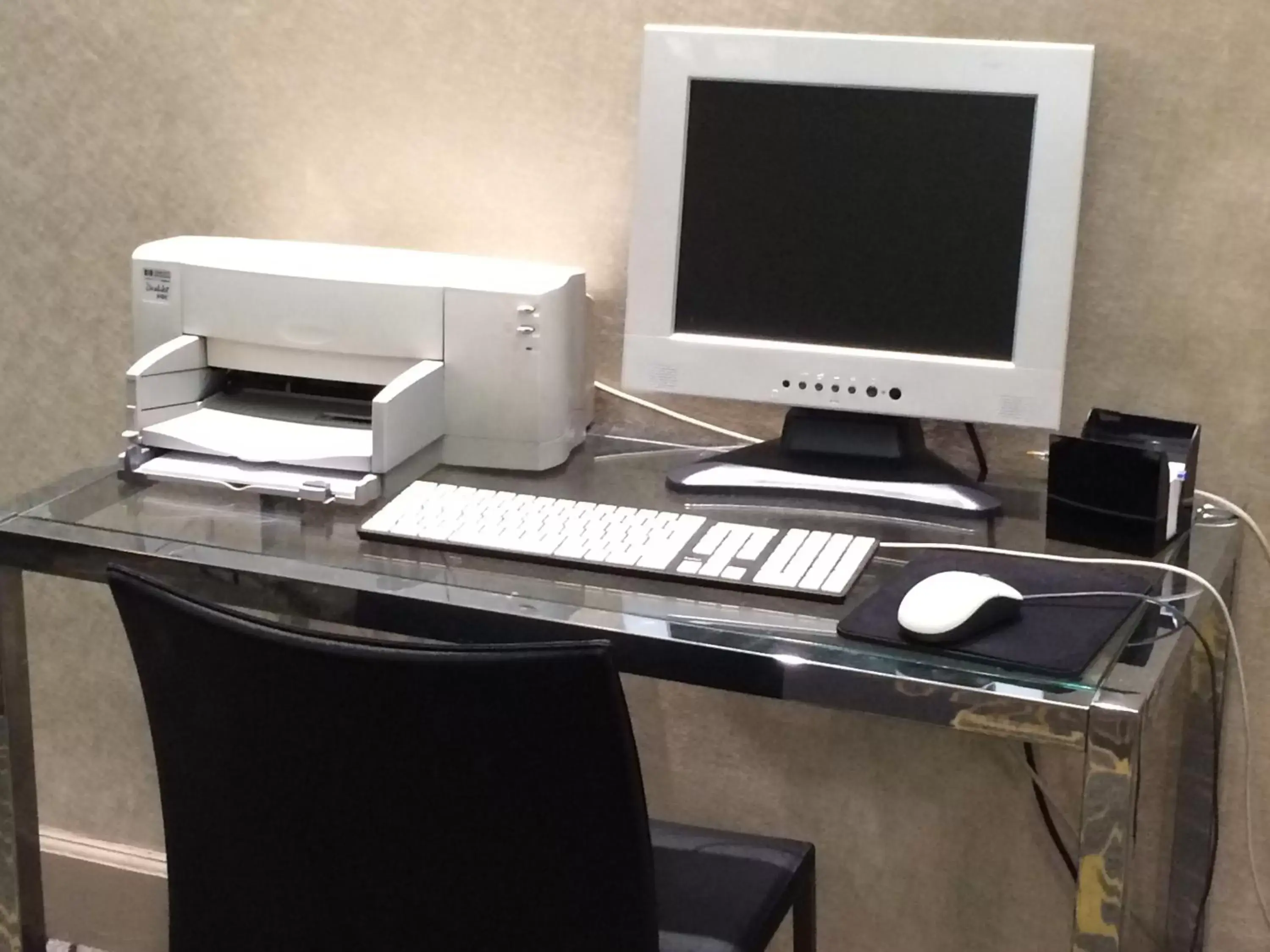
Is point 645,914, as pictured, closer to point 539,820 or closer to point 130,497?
point 539,820

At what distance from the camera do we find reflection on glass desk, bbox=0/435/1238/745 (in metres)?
1.10

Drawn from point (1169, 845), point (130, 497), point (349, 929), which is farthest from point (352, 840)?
point (1169, 845)

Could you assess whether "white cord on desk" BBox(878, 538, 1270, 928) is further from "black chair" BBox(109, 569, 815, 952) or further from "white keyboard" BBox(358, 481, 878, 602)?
"black chair" BBox(109, 569, 815, 952)

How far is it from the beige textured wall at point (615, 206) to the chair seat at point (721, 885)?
334 mm

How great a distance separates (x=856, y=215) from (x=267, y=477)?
64cm

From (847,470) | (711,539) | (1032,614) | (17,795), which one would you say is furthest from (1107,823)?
(17,795)

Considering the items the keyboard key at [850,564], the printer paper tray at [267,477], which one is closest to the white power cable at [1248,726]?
the keyboard key at [850,564]

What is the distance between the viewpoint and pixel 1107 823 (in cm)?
105

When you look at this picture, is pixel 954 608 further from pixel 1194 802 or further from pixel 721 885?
pixel 1194 802

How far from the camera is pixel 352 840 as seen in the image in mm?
1104

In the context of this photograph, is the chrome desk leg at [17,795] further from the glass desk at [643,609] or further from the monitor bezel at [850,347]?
the monitor bezel at [850,347]

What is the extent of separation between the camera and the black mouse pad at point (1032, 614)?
1100mm

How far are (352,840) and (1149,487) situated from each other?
770mm

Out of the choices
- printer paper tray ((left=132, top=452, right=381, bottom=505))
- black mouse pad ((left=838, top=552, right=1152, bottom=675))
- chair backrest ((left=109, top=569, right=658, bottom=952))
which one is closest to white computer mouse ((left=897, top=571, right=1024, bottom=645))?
black mouse pad ((left=838, top=552, right=1152, bottom=675))
